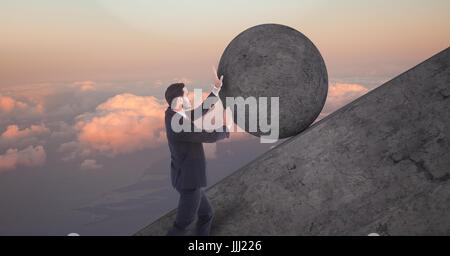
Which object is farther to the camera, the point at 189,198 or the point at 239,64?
the point at 239,64

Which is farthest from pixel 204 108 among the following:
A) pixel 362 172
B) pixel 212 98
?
pixel 362 172

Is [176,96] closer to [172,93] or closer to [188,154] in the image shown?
[172,93]

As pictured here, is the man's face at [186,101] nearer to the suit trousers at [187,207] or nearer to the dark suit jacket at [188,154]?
the dark suit jacket at [188,154]

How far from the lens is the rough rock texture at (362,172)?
5121 millimetres

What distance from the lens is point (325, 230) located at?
5430 mm

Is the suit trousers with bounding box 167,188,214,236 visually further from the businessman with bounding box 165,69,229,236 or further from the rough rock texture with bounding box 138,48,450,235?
the rough rock texture with bounding box 138,48,450,235

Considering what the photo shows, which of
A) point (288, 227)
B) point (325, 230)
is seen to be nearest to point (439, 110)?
point (325, 230)

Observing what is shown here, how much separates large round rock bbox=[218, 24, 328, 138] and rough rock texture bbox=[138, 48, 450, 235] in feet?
1.16

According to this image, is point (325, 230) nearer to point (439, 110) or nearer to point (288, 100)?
point (288, 100)

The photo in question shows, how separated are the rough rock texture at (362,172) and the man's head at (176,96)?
180cm

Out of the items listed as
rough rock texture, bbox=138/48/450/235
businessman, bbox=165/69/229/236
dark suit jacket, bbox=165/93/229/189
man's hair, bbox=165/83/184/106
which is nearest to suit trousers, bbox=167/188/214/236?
businessman, bbox=165/69/229/236

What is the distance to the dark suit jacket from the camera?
4.65 metres

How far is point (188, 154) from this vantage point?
471cm
